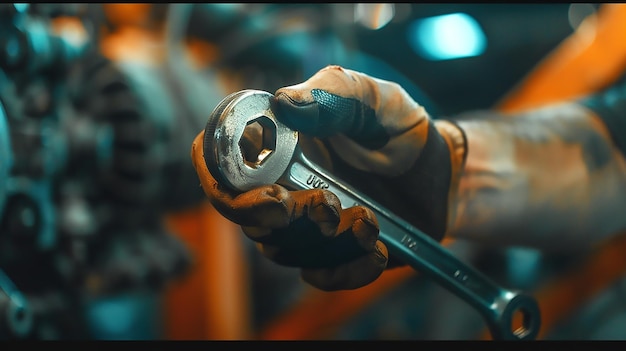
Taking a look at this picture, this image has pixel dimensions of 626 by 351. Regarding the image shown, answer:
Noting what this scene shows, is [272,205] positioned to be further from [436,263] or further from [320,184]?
[436,263]

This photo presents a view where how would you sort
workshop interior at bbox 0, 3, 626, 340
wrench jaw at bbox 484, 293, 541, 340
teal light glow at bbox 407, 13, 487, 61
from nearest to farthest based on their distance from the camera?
wrench jaw at bbox 484, 293, 541, 340 < workshop interior at bbox 0, 3, 626, 340 < teal light glow at bbox 407, 13, 487, 61

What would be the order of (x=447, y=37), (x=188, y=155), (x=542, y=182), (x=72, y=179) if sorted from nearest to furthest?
(x=542, y=182)
(x=72, y=179)
(x=188, y=155)
(x=447, y=37)

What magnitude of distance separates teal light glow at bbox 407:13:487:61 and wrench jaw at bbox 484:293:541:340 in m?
1.02

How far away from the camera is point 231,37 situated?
1339 mm

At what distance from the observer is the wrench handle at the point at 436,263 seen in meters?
0.45

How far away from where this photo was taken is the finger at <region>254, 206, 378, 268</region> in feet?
1.45

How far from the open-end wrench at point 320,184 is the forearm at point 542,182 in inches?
3.9

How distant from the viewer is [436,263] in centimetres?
52

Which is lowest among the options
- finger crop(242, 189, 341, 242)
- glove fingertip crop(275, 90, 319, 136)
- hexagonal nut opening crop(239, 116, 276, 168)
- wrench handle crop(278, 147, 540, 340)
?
wrench handle crop(278, 147, 540, 340)

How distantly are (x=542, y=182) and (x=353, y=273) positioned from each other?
0.38 meters

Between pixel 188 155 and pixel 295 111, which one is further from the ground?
pixel 295 111

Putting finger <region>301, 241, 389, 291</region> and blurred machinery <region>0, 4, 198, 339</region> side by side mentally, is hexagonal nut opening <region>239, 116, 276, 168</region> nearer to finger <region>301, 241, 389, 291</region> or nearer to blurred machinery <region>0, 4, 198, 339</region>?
finger <region>301, 241, 389, 291</region>

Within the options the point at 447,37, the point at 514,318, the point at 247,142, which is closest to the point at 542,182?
the point at 514,318

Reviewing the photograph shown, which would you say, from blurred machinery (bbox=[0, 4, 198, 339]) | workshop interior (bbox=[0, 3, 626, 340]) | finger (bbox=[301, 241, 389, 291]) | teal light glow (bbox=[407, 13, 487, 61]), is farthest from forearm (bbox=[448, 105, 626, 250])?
teal light glow (bbox=[407, 13, 487, 61])
